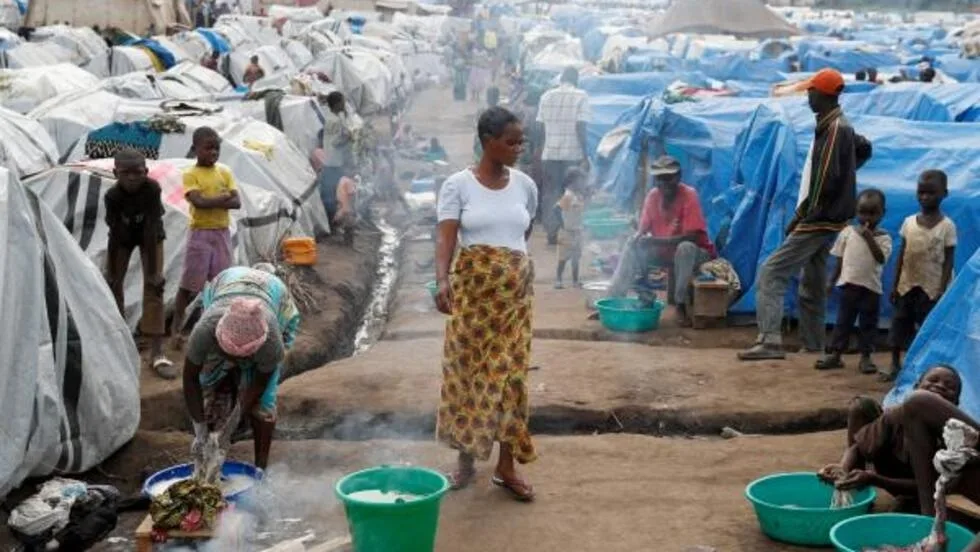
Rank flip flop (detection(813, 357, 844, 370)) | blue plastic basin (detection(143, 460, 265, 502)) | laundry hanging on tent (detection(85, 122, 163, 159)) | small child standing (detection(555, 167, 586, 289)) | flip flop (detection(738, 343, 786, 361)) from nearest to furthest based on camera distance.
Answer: blue plastic basin (detection(143, 460, 265, 502)), flip flop (detection(813, 357, 844, 370)), flip flop (detection(738, 343, 786, 361)), laundry hanging on tent (detection(85, 122, 163, 159)), small child standing (detection(555, 167, 586, 289))

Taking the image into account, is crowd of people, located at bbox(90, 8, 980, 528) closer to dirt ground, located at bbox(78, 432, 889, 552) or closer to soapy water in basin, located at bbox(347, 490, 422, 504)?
dirt ground, located at bbox(78, 432, 889, 552)

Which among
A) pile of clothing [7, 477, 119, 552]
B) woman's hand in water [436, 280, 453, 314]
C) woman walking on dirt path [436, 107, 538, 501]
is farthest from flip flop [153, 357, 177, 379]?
woman's hand in water [436, 280, 453, 314]

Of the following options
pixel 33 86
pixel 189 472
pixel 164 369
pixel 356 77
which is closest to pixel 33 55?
pixel 33 86

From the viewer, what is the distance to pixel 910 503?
16.9ft

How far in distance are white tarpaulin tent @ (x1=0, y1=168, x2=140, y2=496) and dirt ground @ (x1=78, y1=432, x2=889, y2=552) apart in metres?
0.39

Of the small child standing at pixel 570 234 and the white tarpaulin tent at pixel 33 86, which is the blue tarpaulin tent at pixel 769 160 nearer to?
the small child standing at pixel 570 234

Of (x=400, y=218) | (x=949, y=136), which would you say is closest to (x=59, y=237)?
(x=949, y=136)

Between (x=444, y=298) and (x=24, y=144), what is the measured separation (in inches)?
279

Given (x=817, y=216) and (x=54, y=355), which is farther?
(x=817, y=216)

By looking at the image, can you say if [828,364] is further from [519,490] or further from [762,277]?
[519,490]

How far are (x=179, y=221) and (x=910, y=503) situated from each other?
5.91 meters

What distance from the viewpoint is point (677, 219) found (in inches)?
378

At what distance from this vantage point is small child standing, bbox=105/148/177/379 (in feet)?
24.9

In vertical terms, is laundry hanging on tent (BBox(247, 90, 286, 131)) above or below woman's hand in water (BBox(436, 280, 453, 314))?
below
